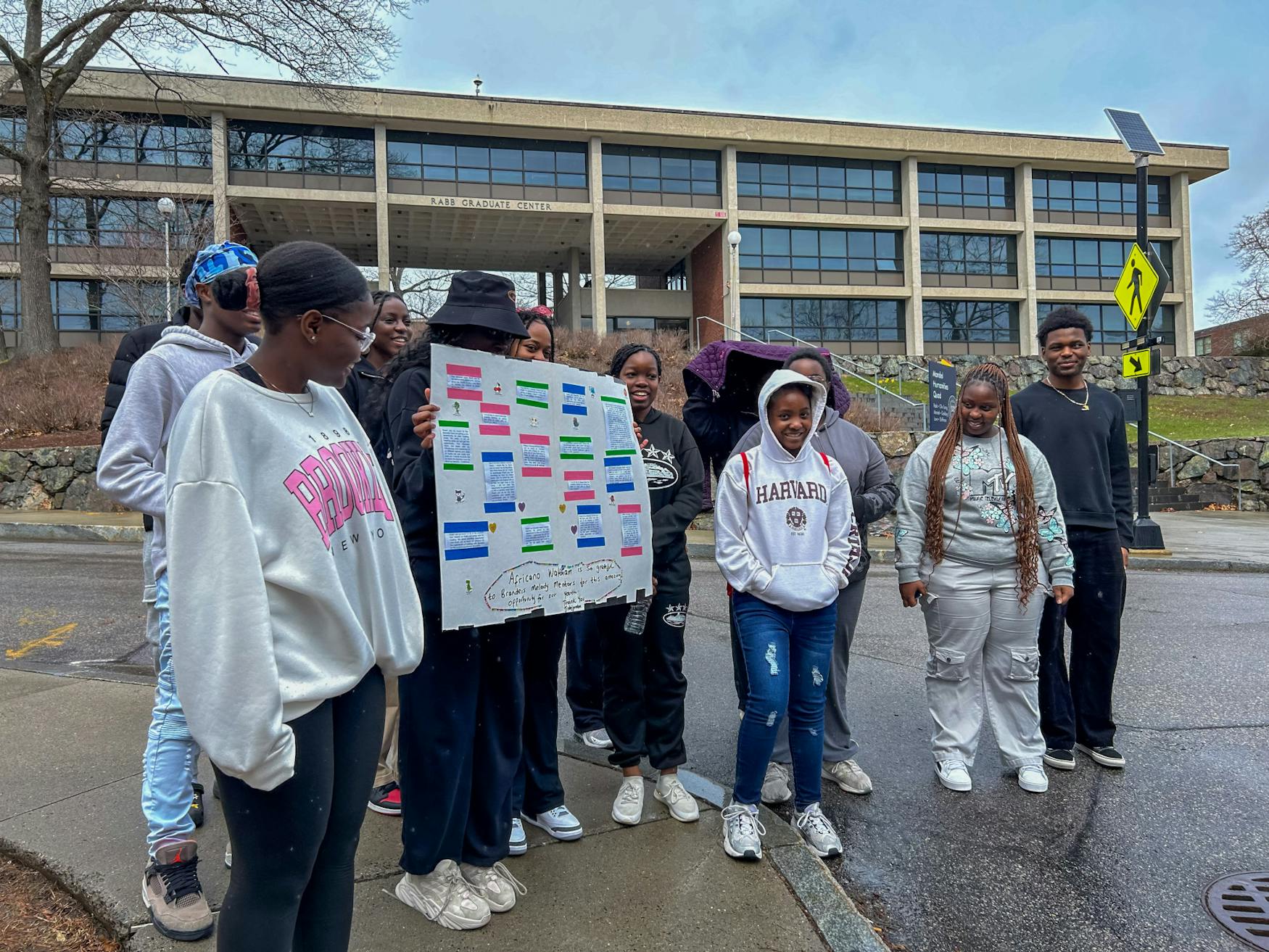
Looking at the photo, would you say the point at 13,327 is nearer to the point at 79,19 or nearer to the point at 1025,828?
the point at 79,19

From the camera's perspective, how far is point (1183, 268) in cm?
4128

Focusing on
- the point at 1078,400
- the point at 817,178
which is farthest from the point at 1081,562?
the point at 817,178

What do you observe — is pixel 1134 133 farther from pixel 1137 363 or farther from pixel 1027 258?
pixel 1027 258

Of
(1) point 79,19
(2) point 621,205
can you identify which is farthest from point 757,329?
(1) point 79,19

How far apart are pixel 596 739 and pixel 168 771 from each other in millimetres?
2195

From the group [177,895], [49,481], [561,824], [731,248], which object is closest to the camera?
[177,895]

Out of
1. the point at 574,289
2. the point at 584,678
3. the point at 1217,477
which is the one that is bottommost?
the point at 584,678

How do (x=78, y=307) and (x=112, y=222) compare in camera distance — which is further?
(x=78, y=307)

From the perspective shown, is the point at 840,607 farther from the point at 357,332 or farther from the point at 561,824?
the point at 357,332

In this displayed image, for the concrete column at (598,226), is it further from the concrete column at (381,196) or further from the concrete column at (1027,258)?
the concrete column at (1027,258)

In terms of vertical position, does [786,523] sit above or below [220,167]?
below

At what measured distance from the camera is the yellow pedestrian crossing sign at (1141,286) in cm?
1139

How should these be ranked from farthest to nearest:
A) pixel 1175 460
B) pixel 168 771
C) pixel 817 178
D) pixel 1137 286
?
pixel 817 178
pixel 1175 460
pixel 1137 286
pixel 168 771

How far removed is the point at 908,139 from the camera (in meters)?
38.4
